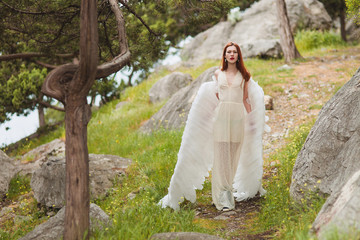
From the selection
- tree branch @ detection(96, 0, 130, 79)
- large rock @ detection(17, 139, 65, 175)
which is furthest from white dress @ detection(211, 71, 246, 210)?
large rock @ detection(17, 139, 65, 175)

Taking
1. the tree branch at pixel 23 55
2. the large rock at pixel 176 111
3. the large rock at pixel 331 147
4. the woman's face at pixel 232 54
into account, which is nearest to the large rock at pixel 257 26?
the large rock at pixel 176 111

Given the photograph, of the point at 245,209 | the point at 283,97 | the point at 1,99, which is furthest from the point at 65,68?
the point at 1,99

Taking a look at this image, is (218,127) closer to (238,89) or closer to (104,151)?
(238,89)

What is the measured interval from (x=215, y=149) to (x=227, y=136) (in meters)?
0.29

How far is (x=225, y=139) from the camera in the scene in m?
5.70

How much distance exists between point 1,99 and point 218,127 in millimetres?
9671

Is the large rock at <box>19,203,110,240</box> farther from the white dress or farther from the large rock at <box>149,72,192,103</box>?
the large rock at <box>149,72,192,103</box>

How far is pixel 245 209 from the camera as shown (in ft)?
18.6

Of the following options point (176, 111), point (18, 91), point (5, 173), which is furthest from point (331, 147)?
point (18, 91)

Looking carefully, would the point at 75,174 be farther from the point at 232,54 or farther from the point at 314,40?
the point at 314,40

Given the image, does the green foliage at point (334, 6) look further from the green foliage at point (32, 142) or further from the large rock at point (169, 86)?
the green foliage at point (32, 142)

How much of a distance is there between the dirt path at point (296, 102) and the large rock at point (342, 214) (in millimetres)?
1154

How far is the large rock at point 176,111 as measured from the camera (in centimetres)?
1013

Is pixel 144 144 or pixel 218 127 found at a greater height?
pixel 218 127
